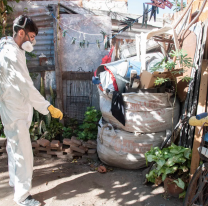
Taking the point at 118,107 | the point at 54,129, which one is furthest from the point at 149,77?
the point at 54,129

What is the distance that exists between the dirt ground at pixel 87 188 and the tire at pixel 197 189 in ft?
1.02

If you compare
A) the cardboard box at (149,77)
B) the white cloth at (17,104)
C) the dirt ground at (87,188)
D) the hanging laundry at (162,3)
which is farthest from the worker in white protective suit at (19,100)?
the hanging laundry at (162,3)

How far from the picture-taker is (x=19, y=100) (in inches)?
94.2

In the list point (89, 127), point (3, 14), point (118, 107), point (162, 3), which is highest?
point (3, 14)

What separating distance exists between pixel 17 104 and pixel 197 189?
223 cm

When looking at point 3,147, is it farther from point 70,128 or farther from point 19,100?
point 19,100

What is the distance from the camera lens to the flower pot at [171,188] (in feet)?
8.59

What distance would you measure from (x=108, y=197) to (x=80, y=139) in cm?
167

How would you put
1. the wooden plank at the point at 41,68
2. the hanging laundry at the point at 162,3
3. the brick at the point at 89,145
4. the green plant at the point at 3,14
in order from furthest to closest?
the wooden plank at the point at 41,68 < the green plant at the point at 3,14 < the brick at the point at 89,145 < the hanging laundry at the point at 162,3

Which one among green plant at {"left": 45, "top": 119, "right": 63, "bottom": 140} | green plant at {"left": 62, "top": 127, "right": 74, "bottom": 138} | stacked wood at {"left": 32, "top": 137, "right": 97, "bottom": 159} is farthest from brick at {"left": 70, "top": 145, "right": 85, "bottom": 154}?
green plant at {"left": 45, "top": 119, "right": 63, "bottom": 140}

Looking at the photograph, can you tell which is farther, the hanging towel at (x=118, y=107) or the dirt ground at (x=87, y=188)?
the hanging towel at (x=118, y=107)

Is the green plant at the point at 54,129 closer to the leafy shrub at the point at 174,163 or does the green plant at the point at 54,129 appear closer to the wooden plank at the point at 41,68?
the wooden plank at the point at 41,68

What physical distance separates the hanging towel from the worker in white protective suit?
3.41ft

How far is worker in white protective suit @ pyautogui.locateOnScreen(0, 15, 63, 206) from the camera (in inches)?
90.9
